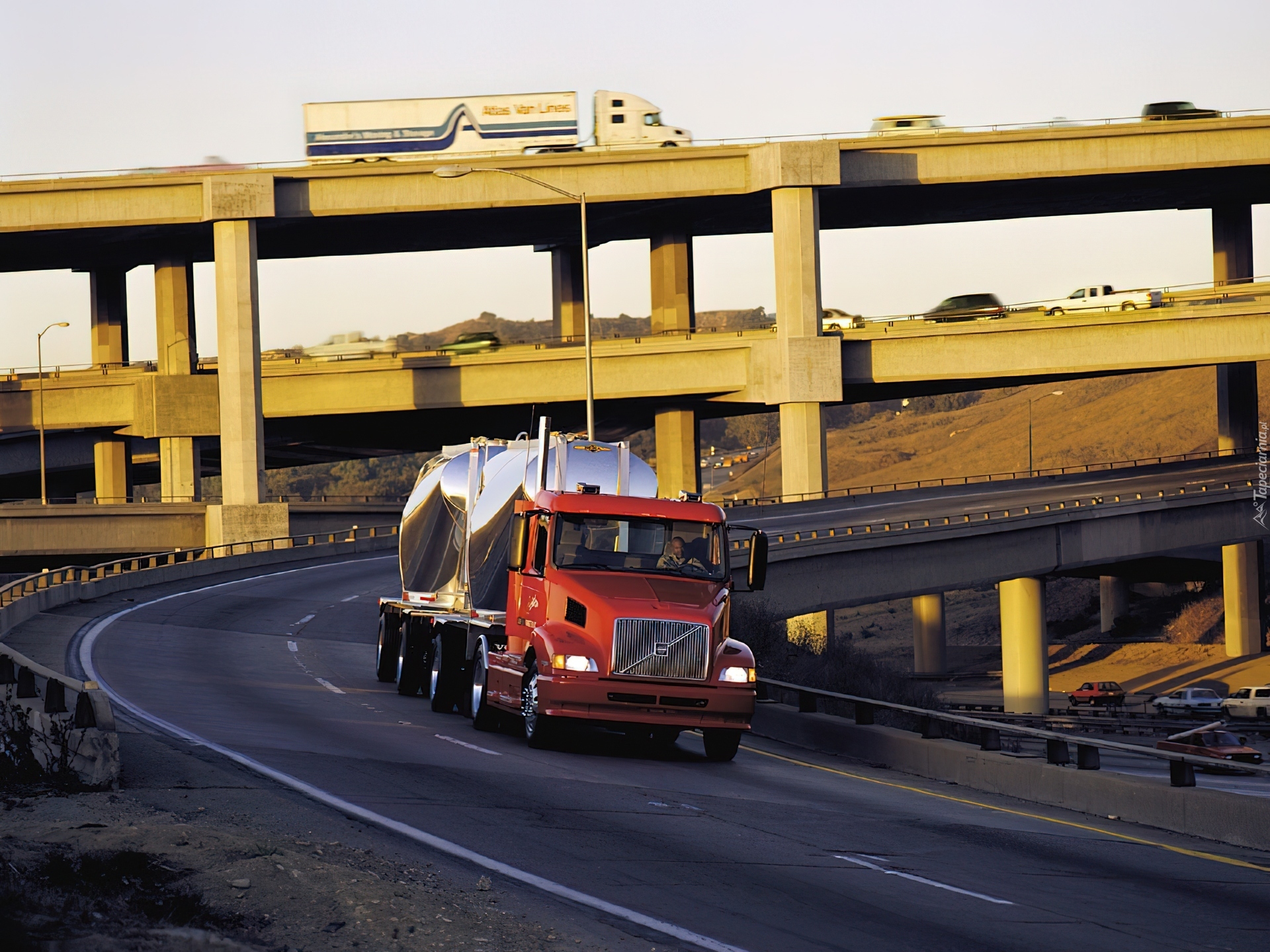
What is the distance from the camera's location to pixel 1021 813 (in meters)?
17.3

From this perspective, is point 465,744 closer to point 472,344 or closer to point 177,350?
point 472,344

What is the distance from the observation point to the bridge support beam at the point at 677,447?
7769cm

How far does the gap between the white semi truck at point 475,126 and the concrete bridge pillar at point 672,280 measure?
25.8ft

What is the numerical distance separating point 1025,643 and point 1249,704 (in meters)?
11.7

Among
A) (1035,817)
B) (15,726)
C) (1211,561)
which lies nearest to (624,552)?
(1035,817)

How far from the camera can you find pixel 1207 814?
15648 millimetres

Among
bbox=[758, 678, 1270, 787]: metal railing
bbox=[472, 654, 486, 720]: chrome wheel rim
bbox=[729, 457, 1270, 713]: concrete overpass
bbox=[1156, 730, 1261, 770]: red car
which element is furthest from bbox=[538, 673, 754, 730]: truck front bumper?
bbox=[729, 457, 1270, 713]: concrete overpass

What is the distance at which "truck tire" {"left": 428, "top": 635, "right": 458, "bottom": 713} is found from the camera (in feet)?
78.0

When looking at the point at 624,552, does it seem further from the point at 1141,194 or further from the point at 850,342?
the point at 1141,194

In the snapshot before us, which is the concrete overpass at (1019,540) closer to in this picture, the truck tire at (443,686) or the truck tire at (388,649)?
the truck tire at (388,649)

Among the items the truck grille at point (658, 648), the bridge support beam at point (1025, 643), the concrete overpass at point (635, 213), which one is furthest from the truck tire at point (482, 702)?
the concrete overpass at point (635, 213)

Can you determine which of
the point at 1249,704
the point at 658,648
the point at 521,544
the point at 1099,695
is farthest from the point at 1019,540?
the point at 658,648

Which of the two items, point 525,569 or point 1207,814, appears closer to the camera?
point 1207,814

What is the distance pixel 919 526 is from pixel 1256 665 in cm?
3030
